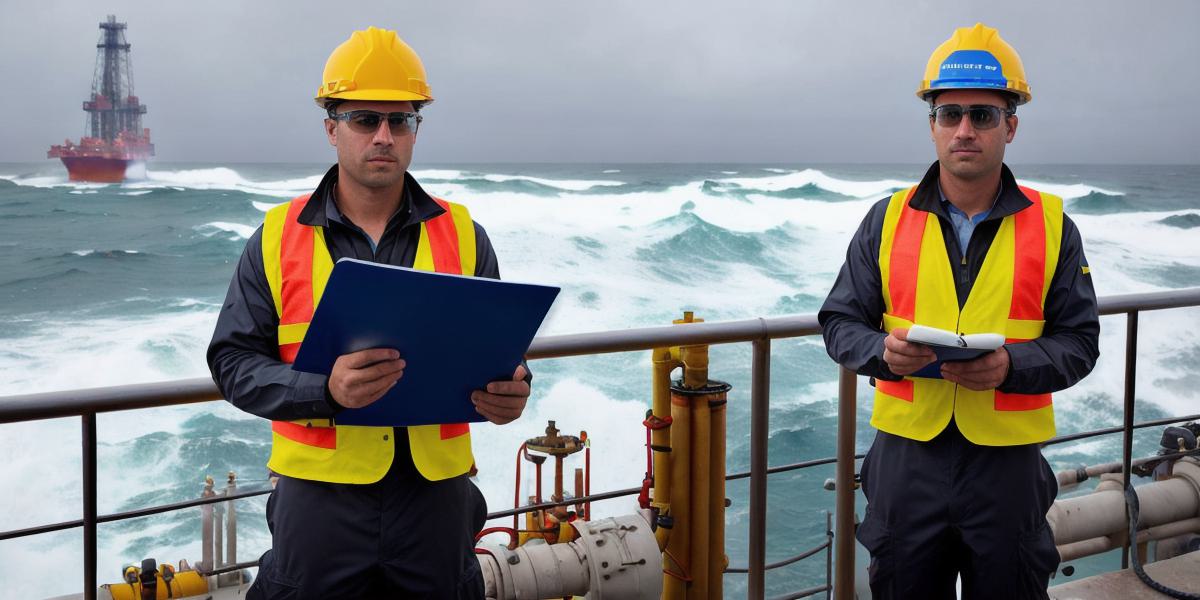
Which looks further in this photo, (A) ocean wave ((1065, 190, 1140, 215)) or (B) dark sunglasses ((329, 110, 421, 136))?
(A) ocean wave ((1065, 190, 1140, 215))

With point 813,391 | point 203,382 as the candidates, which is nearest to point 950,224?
point 203,382

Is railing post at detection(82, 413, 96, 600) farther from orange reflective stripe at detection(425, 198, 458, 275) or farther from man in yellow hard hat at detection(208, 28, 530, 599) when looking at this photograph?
orange reflective stripe at detection(425, 198, 458, 275)

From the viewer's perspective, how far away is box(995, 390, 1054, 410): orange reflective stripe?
2158 millimetres

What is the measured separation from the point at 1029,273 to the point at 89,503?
1946 millimetres

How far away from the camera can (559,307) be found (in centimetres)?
1195

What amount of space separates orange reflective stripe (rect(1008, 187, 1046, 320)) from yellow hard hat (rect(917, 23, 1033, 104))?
31 centimetres

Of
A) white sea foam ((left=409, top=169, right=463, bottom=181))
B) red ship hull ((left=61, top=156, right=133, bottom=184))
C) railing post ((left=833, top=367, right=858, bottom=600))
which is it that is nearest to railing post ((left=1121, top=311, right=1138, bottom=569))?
railing post ((left=833, top=367, right=858, bottom=600))

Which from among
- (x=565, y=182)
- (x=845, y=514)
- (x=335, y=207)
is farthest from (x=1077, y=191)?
(x=335, y=207)

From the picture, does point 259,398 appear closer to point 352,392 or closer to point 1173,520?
point 352,392

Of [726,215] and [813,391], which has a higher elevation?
[726,215]

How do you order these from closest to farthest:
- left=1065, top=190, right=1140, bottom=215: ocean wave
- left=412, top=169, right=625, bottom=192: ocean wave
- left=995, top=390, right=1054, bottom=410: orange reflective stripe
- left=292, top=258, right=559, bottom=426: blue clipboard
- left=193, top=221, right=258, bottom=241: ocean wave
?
1. left=292, top=258, right=559, bottom=426: blue clipboard
2. left=995, top=390, right=1054, bottom=410: orange reflective stripe
3. left=193, top=221, right=258, bottom=241: ocean wave
4. left=1065, top=190, right=1140, bottom=215: ocean wave
5. left=412, top=169, right=625, bottom=192: ocean wave

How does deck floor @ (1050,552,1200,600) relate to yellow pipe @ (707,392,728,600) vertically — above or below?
below

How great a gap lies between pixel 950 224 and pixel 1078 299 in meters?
0.30

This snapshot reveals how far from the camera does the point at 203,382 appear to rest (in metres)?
2.01
